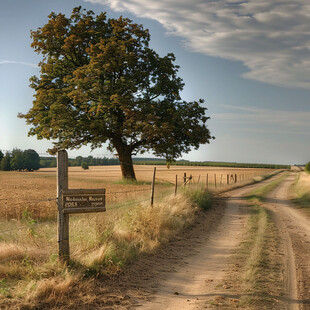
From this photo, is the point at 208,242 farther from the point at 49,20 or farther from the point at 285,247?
the point at 49,20

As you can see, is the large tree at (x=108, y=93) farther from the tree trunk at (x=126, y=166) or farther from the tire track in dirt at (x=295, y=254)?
the tire track in dirt at (x=295, y=254)

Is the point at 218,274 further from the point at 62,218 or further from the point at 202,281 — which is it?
the point at 62,218

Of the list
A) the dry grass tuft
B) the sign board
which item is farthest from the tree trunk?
the sign board

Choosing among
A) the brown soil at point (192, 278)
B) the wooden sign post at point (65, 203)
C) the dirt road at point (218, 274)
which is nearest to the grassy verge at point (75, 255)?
the brown soil at point (192, 278)

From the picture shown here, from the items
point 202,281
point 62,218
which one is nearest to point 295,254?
point 202,281

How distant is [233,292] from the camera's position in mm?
7141

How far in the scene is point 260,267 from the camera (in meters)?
8.81

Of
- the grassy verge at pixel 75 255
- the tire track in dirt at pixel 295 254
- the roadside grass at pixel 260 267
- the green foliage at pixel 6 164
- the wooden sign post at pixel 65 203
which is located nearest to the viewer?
the grassy verge at pixel 75 255

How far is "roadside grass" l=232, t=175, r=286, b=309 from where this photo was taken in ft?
22.1

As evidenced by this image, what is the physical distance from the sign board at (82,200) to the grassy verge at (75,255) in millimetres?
997

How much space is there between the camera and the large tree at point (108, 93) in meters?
26.6

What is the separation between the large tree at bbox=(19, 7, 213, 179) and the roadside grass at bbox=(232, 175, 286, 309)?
14.0m


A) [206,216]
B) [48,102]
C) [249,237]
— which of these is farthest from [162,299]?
[48,102]

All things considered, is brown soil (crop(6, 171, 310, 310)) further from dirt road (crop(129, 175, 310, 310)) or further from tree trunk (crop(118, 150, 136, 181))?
tree trunk (crop(118, 150, 136, 181))
